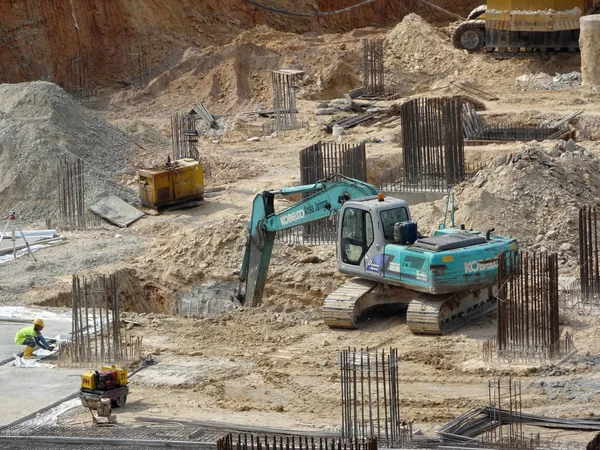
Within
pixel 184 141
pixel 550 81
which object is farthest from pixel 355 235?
pixel 550 81

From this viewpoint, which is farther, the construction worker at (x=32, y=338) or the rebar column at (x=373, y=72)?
the rebar column at (x=373, y=72)

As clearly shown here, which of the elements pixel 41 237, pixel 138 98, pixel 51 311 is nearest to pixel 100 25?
pixel 138 98

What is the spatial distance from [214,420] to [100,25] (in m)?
33.1

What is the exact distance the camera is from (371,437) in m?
13.0

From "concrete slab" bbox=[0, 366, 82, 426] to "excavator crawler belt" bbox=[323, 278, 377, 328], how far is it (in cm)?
363

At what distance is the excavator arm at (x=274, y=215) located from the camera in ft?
61.6

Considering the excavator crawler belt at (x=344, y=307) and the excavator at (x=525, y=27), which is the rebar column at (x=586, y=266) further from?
the excavator at (x=525, y=27)

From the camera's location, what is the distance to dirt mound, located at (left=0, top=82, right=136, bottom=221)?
27.4 meters

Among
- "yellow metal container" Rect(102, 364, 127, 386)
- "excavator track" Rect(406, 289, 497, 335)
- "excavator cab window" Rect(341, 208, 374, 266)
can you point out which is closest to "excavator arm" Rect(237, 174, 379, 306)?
"excavator cab window" Rect(341, 208, 374, 266)

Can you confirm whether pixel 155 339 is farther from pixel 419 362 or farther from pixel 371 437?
pixel 371 437

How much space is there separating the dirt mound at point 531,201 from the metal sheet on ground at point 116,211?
6.67m

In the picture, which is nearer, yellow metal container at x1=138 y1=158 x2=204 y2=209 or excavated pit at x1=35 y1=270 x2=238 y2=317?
excavated pit at x1=35 y1=270 x2=238 y2=317

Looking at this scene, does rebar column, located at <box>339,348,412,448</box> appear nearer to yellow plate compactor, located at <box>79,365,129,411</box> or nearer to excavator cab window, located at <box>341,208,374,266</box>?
yellow plate compactor, located at <box>79,365,129,411</box>

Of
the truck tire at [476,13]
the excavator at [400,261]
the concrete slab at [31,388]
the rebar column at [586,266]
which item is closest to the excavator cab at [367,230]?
the excavator at [400,261]
